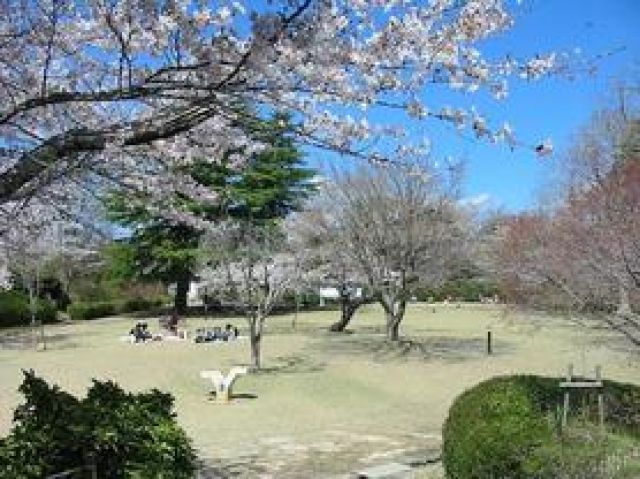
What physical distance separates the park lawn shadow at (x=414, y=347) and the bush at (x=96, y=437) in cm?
1578

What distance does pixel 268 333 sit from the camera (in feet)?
98.2

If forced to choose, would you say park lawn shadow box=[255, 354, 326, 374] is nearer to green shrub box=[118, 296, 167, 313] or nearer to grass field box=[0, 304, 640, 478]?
grass field box=[0, 304, 640, 478]

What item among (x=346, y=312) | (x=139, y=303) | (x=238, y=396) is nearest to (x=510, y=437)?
(x=238, y=396)

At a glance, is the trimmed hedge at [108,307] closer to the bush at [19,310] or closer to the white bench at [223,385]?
the bush at [19,310]

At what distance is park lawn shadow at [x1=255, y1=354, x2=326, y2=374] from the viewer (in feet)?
64.6

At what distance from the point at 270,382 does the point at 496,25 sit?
14.3 m

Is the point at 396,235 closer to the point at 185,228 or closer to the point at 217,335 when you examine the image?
the point at 217,335

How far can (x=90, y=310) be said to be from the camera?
4003 centimetres

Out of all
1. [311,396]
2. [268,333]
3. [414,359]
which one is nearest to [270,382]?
[311,396]

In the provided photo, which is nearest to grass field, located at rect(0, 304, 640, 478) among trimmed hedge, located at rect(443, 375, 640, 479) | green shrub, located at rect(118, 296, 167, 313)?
trimmed hedge, located at rect(443, 375, 640, 479)

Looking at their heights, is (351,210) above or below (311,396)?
above

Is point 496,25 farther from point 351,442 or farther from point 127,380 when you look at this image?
point 127,380

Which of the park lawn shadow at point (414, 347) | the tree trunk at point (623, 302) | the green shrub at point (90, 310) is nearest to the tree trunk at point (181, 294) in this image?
the green shrub at point (90, 310)

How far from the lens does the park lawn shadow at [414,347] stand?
22.2 meters
